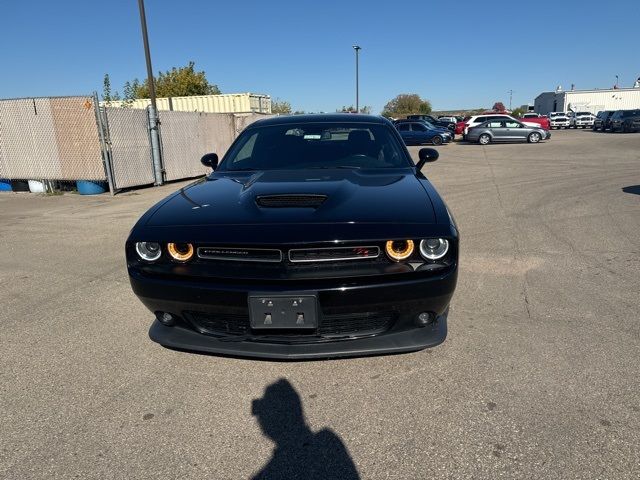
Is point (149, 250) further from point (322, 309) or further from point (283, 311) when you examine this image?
point (322, 309)

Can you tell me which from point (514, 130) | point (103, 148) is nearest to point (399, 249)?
point (103, 148)

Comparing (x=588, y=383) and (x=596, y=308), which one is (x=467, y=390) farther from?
(x=596, y=308)

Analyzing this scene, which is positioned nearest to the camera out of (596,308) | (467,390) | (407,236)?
(407,236)

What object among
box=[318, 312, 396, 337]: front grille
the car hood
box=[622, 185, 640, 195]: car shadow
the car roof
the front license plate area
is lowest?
box=[622, 185, 640, 195]: car shadow

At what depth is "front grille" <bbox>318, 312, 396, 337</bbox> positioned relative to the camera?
7.85ft

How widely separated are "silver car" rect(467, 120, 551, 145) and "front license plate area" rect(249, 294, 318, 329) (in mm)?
26438

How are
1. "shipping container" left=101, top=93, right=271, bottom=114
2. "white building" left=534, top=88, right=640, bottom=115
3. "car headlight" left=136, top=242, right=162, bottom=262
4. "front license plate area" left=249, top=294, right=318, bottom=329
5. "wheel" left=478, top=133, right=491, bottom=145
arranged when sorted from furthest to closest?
"white building" left=534, top=88, right=640, bottom=115
"wheel" left=478, top=133, right=491, bottom=145
"shipping container" left=101, top=93, right=271, bottom=114
"car headlight" left=136, top=242, right=162, bottom=262
"front license plate area" left=249, top=294, right=318, bottom=329

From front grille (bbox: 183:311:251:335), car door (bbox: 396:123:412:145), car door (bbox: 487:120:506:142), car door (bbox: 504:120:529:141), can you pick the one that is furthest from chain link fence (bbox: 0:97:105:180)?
car door (bbox: 504:120:529:141)

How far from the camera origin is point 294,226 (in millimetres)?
2326

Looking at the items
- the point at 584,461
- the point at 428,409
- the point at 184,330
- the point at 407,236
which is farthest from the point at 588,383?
the point at 184,330

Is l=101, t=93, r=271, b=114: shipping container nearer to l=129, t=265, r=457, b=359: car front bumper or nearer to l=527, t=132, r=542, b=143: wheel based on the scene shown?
l=527, t=132, r=542, b=143: wheel

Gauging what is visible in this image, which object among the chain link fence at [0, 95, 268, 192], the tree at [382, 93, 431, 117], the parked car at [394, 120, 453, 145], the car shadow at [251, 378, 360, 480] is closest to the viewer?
the car shadow at [251, 378, 360, 480]

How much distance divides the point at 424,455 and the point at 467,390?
23.9 inches

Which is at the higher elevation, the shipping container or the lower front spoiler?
the shipping container
